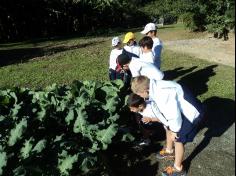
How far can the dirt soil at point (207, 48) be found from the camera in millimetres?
13658

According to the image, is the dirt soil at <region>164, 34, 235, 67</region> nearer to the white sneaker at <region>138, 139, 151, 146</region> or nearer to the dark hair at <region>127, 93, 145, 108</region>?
the white sneaker at <region>138, 139, 151, 146</region>

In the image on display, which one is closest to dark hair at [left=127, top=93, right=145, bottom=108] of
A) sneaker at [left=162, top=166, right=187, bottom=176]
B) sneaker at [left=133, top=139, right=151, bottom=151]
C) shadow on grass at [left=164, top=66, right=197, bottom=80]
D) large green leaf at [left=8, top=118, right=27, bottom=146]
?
sneaker at [left=162, top=166, right=187, bottom=176]

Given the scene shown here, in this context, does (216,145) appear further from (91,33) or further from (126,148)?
(91,33)

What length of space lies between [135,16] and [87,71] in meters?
20.5

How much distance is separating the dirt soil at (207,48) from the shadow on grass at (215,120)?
4.02 m

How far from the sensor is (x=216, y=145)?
674cm

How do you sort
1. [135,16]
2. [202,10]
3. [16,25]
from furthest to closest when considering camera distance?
[135,16] → [16,25] → [202,10]

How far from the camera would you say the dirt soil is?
13.7 m

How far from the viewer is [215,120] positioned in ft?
25.5

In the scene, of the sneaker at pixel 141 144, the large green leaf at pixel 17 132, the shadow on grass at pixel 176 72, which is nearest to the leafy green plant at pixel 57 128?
the large green leaf at pixel 17 132

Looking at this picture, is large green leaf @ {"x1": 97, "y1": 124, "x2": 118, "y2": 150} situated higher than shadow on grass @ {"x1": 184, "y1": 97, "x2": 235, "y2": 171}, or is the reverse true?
large green leaf @ {"x1": 97, "y1": 124, "x2": 118, "y2": 150}

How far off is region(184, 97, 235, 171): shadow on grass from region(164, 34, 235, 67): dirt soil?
4018mm

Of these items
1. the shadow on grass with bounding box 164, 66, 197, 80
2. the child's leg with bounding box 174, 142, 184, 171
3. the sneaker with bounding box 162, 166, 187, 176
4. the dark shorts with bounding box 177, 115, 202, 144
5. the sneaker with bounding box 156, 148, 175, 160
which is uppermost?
the dark shorts with bounding box 177, 115, 202, 144

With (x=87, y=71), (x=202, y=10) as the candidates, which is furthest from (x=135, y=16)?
(x=87, y=71)
